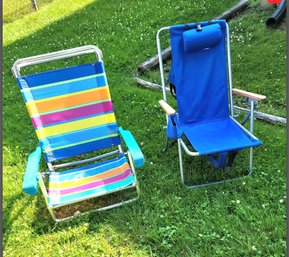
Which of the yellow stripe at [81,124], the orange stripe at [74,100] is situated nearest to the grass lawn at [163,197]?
the yellow stripe at [81,124]

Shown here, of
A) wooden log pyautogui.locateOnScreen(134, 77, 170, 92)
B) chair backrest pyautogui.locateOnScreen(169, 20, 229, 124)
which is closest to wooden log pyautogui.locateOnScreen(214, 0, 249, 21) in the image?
wooden log pyautogui.locateOnScreen(134, 77, 170, 92)

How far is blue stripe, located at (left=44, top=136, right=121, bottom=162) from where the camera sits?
3.30m

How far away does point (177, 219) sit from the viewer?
2.94 metres

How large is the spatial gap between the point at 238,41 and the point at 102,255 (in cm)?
436

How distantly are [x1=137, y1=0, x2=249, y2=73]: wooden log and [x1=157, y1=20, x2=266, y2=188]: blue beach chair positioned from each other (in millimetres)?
2121

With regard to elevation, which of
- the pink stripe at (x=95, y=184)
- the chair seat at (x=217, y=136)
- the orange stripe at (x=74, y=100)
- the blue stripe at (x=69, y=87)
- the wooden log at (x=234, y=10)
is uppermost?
the blue stripe at (x=69, y=87)

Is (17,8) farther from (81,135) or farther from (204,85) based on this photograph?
(204,85)

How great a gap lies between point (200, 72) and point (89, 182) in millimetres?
1479

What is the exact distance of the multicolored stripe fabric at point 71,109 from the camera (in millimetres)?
3170

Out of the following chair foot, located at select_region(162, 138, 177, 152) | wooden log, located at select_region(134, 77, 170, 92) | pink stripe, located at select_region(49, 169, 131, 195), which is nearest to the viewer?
pink stripe, located at select_region(49, 169, 131, 195)

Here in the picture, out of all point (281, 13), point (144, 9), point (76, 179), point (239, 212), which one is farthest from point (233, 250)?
point (144, 9)

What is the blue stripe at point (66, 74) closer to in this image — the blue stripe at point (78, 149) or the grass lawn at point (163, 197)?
the blue stripe at point (78, 149)

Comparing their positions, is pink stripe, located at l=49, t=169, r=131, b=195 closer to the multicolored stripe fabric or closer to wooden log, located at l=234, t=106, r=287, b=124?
the multicolored stripe fabric

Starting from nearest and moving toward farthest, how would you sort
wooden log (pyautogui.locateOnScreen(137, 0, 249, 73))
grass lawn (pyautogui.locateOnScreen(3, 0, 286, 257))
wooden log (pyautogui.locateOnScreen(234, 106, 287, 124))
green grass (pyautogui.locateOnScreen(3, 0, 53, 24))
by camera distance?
grass lawn (pyautogui.locateOnScreen(3, 0, 286, 257))
wooden log (pyautogui.locateOnScreen(234, 106, 287, 124))
wooden log (pyautogui.locateOnScreen(137, 0, 249, 73))
green grass (pyautogui.locateOnScreen(3, 0, 53, 24))
